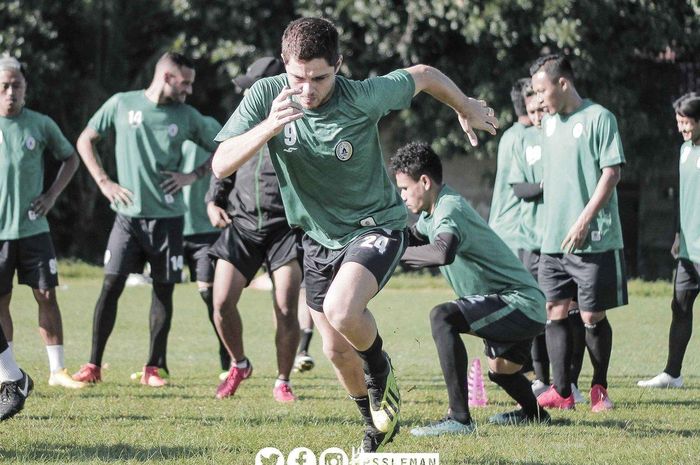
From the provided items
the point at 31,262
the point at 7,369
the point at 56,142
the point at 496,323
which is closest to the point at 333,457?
the point at 496,323

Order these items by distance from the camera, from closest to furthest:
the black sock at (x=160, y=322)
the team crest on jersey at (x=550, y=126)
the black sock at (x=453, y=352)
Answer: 1. the black sock at (x=453, y=352)
2. the team crest on jersey at (x=550, y=126)
3. the black sock at (x=160, y=322)

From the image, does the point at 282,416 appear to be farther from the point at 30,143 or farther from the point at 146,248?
the point at 30,143

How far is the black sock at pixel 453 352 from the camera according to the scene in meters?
6.57

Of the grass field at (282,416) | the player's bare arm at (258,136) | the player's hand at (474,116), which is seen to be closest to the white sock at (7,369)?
the grass field at (282,416)

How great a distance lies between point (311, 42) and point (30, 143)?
3805 mm

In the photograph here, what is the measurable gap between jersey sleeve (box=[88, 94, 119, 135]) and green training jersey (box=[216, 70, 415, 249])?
3612mm

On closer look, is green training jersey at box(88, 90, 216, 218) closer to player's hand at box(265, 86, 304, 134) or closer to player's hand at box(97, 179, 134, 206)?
player's hand at box(97, 179, 134, 206)

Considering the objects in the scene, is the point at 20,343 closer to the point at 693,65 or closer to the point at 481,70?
the point at 481,70

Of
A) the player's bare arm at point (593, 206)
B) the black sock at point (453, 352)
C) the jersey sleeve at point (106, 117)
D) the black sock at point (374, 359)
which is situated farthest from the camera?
the jersey sleeve at point (106, 117)

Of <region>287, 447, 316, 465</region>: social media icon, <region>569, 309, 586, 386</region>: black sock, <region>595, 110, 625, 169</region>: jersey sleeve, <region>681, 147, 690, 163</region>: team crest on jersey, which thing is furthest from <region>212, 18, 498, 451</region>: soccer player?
<region>681, 147, 690, 163</region>: team crest on jersey

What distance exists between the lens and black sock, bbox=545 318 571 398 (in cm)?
753

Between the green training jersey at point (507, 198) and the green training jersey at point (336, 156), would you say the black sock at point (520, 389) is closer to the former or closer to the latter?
the green training jersey at point (336, 156)

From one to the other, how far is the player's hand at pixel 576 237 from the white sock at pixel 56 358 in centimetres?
385

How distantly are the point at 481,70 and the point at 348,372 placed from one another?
16.3m
